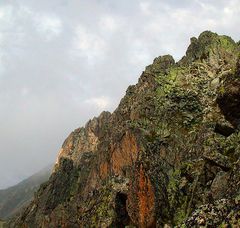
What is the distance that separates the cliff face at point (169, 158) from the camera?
44.6 metres

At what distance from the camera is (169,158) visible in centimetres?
7575

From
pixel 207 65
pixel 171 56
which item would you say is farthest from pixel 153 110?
pixel 171 56

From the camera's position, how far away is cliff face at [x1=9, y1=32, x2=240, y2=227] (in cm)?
4456

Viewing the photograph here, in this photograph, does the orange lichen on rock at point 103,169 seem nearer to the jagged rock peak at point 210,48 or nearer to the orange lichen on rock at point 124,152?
the orange lichen on rock at point 124,152

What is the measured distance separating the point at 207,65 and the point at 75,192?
5669 centimetres

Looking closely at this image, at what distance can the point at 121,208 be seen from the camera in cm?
6788

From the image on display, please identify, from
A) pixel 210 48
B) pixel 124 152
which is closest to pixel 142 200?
pixel 124 152

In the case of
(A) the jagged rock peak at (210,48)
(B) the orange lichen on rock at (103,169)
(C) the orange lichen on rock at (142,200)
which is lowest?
(C) the orange lichen on rock at (142,200)

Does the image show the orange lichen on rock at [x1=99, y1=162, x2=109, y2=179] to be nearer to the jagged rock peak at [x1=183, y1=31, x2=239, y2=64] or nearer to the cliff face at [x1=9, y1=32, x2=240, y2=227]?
the cliff face at [x1=9, y1=32, x2=240, y2=227]

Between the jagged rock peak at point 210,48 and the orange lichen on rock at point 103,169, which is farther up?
the jagged rock peak at point 210,48

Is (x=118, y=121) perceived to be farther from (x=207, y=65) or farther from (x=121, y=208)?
(x=121, y=208)

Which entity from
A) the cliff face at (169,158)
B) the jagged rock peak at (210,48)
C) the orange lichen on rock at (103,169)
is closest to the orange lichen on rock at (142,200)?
the cliff face at (169,158)

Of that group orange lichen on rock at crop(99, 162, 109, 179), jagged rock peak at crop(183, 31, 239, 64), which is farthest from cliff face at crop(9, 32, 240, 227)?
jagged rock peak at crop(183, 31, 239, 64)

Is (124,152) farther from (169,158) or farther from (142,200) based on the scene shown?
(142,200)
